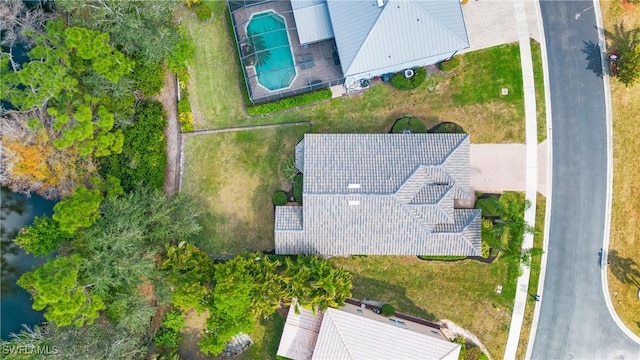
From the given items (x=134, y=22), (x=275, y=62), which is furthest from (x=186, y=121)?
(x=275, y=62)

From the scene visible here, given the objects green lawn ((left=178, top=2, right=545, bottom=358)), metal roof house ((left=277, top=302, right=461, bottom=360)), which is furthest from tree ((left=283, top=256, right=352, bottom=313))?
green lawn ((left=178, top=2, right=545, bottom=358))

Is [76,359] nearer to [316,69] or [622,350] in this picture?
[316,69]

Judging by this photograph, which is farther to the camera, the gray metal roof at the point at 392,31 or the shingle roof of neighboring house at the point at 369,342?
the shingle roof of neighboring house at the point at 369,342

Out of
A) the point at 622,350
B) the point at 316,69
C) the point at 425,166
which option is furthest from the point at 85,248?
the point at 622,350

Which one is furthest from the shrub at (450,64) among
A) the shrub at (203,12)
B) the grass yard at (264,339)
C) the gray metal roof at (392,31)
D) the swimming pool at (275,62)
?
the grass yard at (264,339)

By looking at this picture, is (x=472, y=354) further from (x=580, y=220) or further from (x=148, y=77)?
(x=148, y=77)

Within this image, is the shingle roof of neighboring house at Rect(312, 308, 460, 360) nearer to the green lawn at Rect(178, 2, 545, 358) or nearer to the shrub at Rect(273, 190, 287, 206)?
the green lawn at Rect(178, 2, 545, 358)

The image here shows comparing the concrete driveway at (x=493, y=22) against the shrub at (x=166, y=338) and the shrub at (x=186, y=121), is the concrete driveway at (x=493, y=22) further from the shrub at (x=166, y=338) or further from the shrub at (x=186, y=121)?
the shrub at (x=166, y=338)
